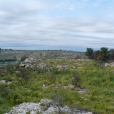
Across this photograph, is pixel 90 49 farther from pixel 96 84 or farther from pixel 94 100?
pixel 94 100

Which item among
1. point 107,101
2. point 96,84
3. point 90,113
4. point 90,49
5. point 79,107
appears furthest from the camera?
point 90,49

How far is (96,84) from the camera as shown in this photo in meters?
9.91

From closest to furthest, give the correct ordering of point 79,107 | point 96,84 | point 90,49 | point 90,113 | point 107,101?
1. point 90,113
2. point 79,107
3. point 107,101
4. point 96,84
5. point 90,49

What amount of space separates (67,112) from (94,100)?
223 cm

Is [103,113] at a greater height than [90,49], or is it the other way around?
[90,49]

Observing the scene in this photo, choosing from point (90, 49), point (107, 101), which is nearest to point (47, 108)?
point (107, 101)

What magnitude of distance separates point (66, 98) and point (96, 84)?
4.19 m

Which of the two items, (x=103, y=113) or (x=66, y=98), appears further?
(x=66, y=98)

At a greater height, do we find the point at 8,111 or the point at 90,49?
the point at 90,49

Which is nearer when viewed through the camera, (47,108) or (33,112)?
(33,112)

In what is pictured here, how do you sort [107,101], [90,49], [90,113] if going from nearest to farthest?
[90,113] < [107,101] < [90,49]

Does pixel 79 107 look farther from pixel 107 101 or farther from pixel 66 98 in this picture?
pixel 107 101

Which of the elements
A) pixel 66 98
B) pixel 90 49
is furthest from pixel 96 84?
pixel 90 49

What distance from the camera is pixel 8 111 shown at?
17.1ft
